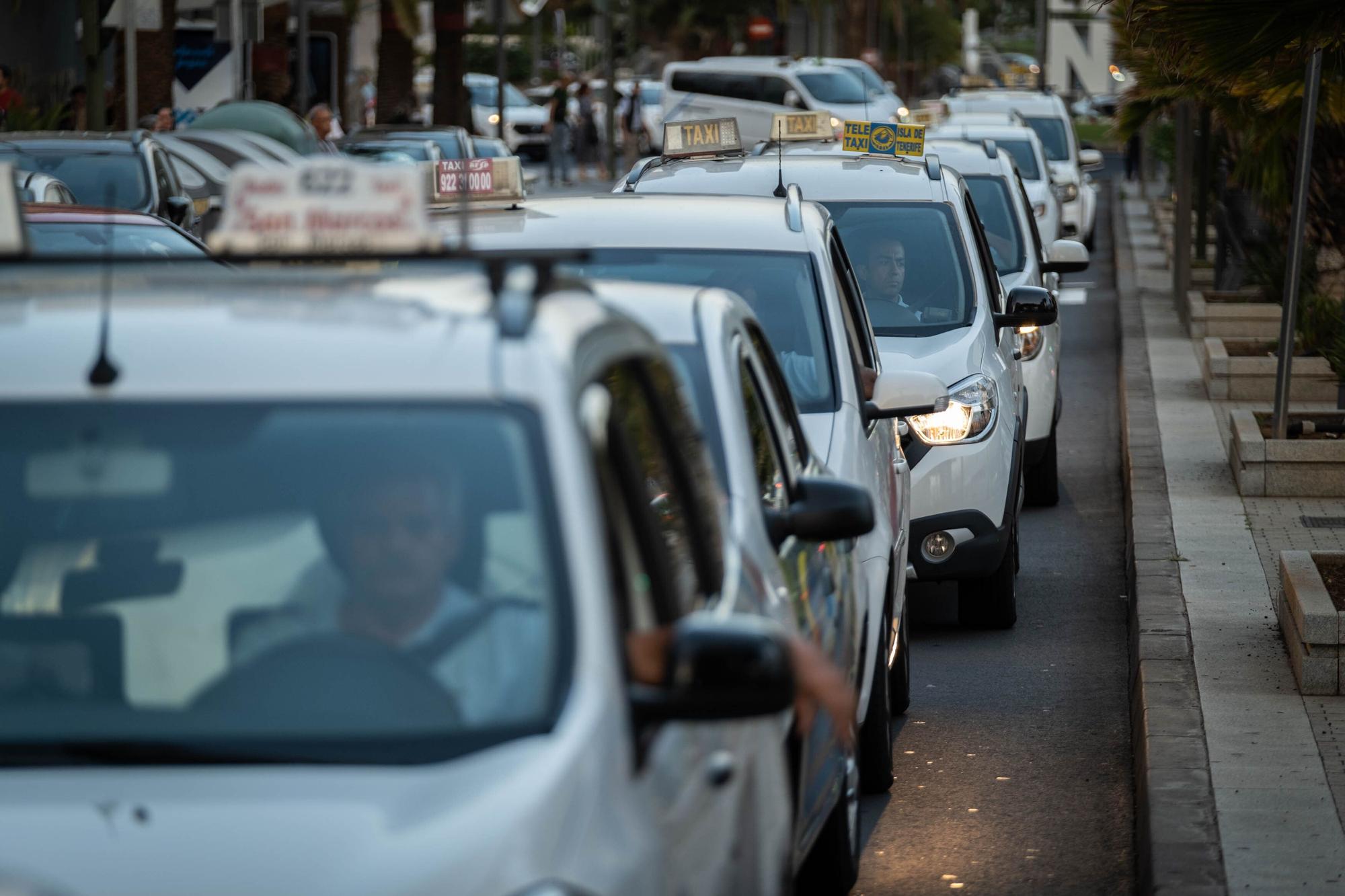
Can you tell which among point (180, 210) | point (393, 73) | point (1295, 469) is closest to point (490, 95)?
point (393, 73)

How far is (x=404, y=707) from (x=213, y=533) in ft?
1.48

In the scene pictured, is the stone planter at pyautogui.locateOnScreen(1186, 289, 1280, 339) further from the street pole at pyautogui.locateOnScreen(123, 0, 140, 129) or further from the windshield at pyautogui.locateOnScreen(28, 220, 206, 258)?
the street pole at pyautogui.locateOnScreen(123, 0, 140, 129)

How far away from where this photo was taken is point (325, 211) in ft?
12.1

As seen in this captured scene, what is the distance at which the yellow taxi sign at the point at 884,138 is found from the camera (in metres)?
11.6

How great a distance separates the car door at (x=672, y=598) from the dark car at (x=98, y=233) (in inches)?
277

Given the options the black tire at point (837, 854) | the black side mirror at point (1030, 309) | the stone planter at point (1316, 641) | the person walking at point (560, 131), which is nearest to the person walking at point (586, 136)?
the person walking at point (560, 131)

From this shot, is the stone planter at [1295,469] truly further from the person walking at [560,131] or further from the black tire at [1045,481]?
the person walking at [560,131]

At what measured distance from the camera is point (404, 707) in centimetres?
317

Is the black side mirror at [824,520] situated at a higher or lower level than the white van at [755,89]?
lower

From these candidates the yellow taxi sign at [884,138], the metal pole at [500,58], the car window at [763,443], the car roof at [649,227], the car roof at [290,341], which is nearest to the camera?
the car roof at [290,341]

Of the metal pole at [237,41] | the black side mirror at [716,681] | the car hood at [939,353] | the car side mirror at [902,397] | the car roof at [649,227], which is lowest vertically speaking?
the car hood at [939,353]

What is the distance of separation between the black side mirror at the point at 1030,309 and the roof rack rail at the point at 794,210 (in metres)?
2.60

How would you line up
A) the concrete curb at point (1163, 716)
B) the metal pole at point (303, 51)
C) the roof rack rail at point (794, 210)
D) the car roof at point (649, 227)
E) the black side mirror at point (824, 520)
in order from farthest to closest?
the metal pole at point (303, 51), the roof rack rail at point (794, 210), the car roof at point (649, 227), the concrete curb at point (1163, 716), the black side mirror at point (824, 520)

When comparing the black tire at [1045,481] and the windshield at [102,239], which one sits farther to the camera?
the black tire at [1045,481]
